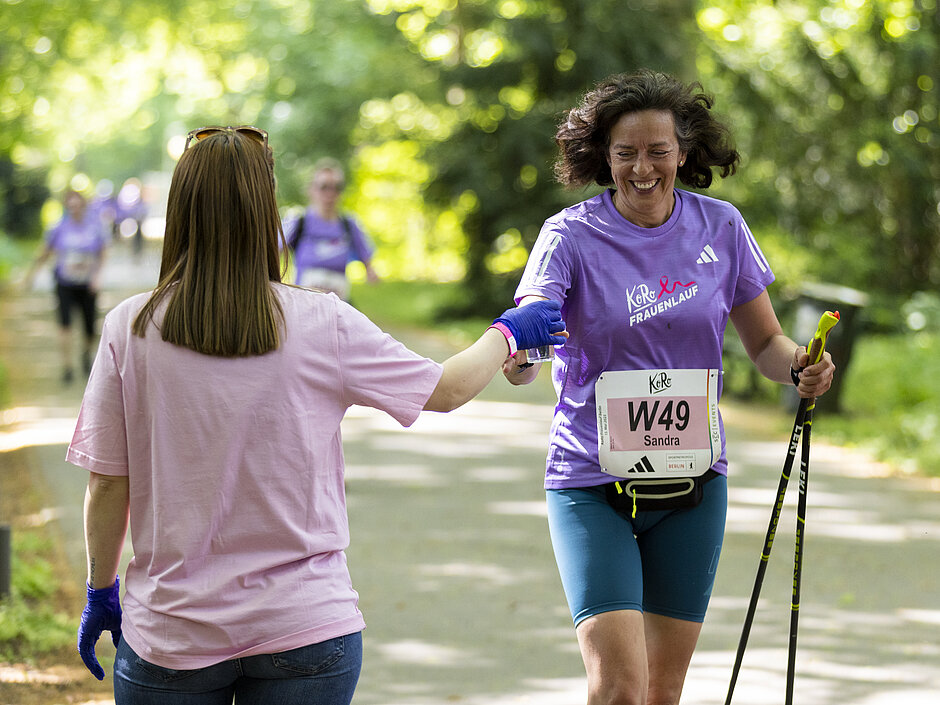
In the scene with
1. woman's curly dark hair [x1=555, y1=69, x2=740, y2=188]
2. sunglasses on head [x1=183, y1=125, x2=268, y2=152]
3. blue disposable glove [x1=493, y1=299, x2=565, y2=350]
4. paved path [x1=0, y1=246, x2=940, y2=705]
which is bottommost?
paved path [x1=0, y1=246, x2=940, y2=705]

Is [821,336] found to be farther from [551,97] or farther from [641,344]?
[551,97]

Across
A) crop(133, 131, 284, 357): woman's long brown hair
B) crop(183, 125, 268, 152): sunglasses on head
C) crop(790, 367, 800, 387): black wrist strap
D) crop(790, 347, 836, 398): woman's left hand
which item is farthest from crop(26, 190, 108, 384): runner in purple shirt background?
crop(133, 131, 284, 357): woman's long brown hair

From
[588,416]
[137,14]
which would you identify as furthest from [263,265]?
[137,14]

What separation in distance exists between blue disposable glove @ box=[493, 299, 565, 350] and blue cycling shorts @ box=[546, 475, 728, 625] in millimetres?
543

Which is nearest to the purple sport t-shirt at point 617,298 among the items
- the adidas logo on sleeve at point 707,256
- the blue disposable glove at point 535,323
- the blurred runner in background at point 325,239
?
the adidas logo on sleeve at point 707,256

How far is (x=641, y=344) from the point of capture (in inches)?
130

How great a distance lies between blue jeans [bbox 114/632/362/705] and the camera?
93.5 inches

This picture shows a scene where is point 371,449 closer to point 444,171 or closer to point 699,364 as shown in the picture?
point 699,364

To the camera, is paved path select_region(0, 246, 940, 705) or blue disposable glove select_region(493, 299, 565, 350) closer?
blue disposable glove select_region(493, 299, 565, 350)

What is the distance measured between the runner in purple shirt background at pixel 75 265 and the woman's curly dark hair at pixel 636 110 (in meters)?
10.2

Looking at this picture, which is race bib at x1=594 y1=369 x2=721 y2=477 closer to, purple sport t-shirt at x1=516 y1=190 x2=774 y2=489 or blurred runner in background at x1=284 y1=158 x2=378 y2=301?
purple sport t-shirt at x1=516 y1=190 x2=774 y2=489

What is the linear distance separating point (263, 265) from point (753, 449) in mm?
8437

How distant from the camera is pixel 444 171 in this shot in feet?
62.0

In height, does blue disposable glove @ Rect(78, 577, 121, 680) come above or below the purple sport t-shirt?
below
